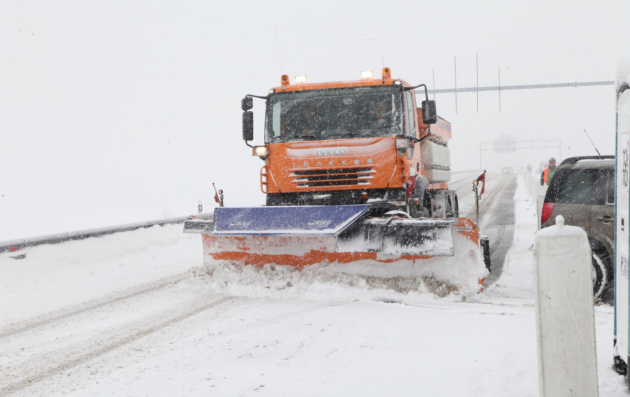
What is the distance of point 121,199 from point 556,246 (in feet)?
117

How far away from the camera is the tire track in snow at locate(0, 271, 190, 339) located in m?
5.61

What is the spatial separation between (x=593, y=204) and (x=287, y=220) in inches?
135

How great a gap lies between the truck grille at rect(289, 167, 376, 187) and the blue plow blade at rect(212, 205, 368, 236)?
143cm

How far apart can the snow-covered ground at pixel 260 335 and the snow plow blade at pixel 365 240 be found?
275 millimetres

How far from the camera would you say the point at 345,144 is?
26.3ft

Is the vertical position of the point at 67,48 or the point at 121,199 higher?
the point at 67,48

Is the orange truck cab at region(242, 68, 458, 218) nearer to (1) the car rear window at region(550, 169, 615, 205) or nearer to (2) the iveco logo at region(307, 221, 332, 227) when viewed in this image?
(2) the iveco logo at region(307, 221, 332, 227)

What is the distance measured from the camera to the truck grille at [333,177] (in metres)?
7.93

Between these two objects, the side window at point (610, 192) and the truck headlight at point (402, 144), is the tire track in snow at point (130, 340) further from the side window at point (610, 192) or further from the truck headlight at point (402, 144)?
the side window at point (610, 192)

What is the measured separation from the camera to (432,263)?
650 cm

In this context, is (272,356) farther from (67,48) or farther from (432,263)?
(67,48)

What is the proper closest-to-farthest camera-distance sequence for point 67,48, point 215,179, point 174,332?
point 174,332
point 215,179
point 67,48

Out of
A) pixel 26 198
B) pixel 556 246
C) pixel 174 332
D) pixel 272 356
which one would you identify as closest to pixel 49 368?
pixel 174 332

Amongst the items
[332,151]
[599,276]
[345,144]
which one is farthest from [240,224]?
[599,276]
